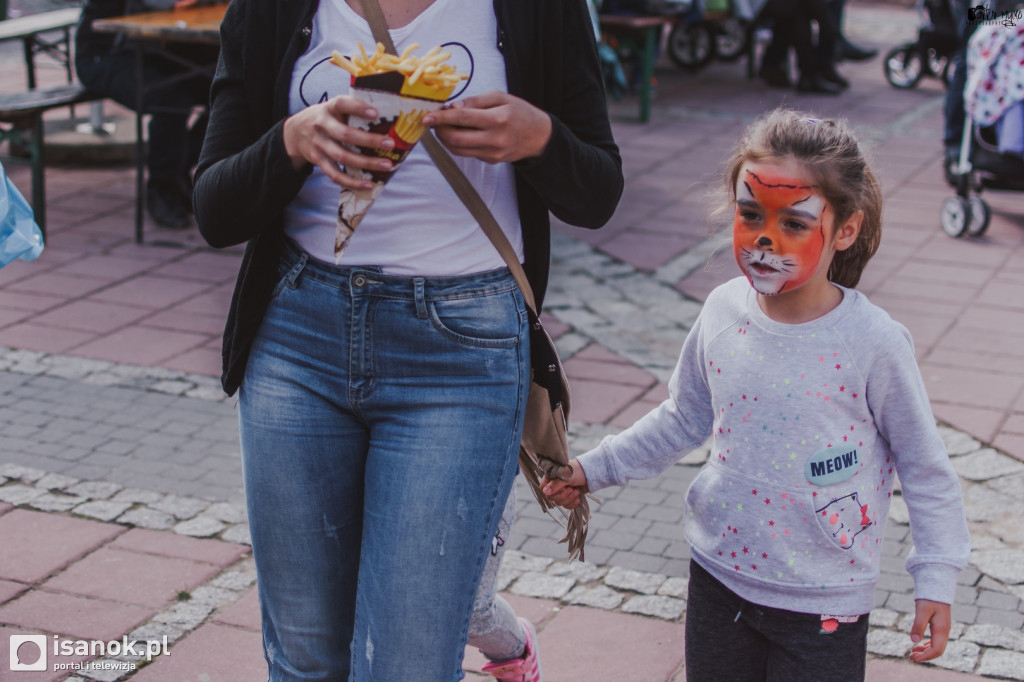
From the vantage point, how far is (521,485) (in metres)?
4.09

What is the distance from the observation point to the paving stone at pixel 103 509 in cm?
373

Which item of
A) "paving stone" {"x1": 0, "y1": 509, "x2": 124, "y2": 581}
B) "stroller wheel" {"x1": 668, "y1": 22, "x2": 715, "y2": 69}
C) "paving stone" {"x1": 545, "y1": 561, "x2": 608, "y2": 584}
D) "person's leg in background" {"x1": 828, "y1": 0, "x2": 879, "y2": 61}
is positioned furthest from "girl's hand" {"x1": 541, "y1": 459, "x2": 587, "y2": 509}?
"stroller wheel" {"x1": 668, "y1": 22, "x2": 715, "y2": 69}

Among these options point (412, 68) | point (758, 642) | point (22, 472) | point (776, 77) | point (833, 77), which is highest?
point (412, 68)

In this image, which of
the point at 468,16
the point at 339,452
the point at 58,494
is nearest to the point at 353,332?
the point at 339,452

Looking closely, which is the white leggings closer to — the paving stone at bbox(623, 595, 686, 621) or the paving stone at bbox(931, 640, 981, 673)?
the paving stone at bbox(623, 595, 686, 621)

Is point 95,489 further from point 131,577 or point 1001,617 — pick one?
point 1001,617

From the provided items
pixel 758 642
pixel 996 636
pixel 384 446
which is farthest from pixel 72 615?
pixel 996 636

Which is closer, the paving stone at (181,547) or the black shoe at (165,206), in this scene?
the paving stone at (181,547)

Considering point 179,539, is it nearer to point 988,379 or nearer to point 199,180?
point 199,180

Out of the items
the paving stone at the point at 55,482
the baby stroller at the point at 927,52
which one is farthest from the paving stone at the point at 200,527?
the baby stroller at the point at 927,52

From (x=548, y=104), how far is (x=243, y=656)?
1.69 meters

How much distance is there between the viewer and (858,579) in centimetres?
211

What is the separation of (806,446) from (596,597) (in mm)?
1387

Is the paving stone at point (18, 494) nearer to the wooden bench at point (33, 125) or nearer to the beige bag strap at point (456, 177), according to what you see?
the beige bag strap at point (456, 177)
